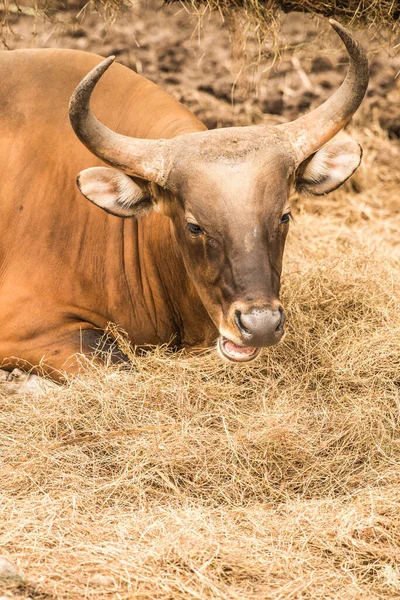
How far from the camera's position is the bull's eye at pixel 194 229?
455 cm

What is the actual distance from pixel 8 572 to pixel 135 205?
223cm

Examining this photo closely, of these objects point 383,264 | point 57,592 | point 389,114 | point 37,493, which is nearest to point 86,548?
point 57,592

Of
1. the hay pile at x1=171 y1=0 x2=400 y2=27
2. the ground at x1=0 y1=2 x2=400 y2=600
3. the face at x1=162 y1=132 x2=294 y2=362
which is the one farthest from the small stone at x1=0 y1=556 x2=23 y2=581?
the hay pile at x1=171 y1=0 x2=400 y2=27

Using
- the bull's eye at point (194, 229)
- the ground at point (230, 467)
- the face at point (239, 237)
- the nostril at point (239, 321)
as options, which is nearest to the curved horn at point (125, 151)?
the face at point (239, 237)

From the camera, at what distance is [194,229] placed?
4.57 meters

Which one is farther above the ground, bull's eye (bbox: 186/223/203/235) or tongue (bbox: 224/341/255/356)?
bull's eye (bbox: 186/223/203/235)

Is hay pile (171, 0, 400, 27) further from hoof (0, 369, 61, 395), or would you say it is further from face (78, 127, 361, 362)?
hoof (0, 369, 61, 395)

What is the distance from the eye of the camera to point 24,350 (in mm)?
5277

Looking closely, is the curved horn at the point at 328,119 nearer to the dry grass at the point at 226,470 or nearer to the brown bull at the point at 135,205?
the brown bull at the point at 135,205

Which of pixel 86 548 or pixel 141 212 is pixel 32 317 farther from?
pixel 86 548

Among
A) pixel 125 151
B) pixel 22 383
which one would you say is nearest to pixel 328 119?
pixel 125 151

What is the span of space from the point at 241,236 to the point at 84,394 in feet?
3.65

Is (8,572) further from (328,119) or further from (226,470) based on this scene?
(328,119)

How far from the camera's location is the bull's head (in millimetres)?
4328
